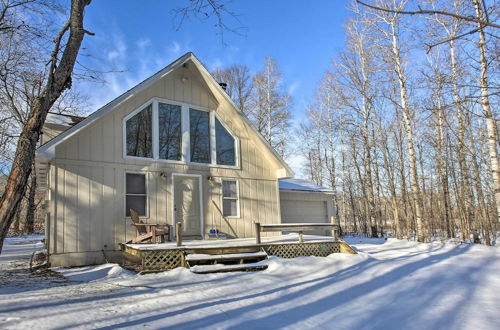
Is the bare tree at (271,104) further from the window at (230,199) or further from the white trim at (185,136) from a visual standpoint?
the white trim at (185,136)

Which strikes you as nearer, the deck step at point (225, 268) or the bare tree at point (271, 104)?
the deck step at point (225, 268)

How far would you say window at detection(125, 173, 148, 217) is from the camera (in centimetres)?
937

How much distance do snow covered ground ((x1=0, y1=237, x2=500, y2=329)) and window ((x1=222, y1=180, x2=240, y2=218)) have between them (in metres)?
3.27

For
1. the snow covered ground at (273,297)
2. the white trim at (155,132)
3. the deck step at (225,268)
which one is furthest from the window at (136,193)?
the deck step at (225,268)

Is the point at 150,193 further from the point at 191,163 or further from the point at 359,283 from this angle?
the point at 359,283

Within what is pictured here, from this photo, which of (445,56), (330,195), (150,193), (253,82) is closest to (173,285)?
(150,193)

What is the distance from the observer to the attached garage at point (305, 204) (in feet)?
48.2

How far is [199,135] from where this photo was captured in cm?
1107

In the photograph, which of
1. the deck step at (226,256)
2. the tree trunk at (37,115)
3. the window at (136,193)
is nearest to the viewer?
the tree trunk at (37,115)

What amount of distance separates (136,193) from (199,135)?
2.72m

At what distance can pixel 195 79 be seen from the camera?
36.7ft

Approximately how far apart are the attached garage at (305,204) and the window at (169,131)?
210 inches

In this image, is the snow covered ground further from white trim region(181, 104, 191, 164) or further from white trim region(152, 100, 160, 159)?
white trim region(181, 104, 191, 164)

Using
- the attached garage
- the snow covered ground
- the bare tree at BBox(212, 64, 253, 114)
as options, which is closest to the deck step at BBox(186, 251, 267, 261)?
the snow covered ground
